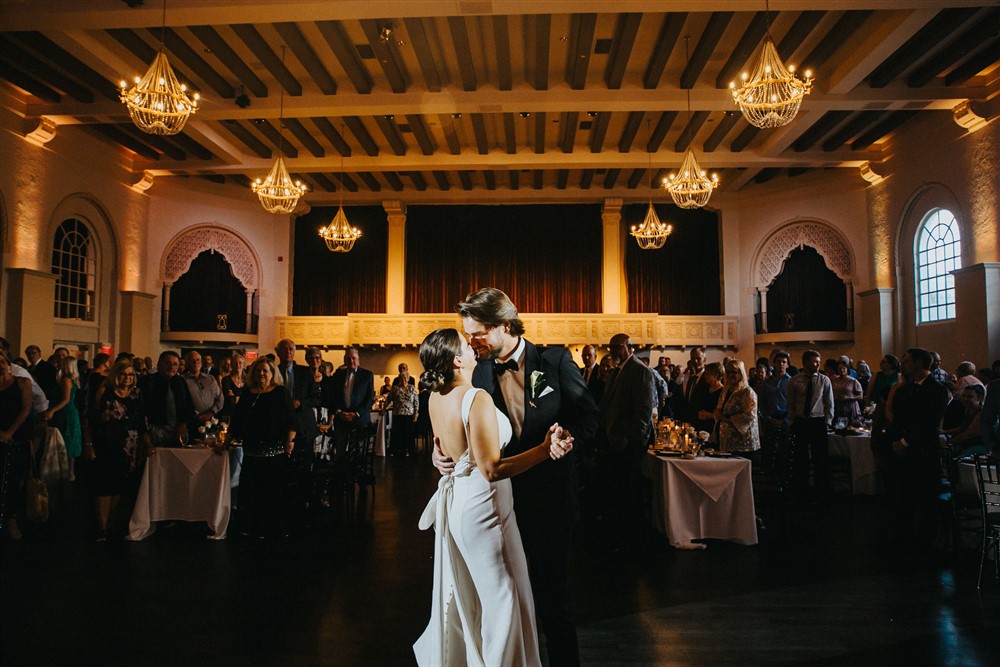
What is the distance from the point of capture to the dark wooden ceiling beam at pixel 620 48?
8.50 meters

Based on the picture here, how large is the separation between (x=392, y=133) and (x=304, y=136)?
1.75m

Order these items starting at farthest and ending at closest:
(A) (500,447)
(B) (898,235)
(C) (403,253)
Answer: (C) (403,253) < (B) (898,235) < (A) (500,447)

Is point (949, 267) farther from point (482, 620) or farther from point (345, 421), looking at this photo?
point (482, 620)

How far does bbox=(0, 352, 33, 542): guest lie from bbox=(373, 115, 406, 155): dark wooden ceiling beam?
827 centimetres

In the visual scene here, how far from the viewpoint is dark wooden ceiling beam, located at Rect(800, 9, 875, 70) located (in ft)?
28.1

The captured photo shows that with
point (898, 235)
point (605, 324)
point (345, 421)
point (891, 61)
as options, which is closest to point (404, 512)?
point (345, 421)

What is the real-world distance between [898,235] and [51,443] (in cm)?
1429

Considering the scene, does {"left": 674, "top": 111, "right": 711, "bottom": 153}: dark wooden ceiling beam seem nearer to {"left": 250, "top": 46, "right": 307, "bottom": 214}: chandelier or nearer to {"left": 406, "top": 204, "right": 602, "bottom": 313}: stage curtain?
{"left": 406, "top": 204, "right": 602, "bottom": 313}: stage curtain

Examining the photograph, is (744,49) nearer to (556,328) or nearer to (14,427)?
(556,328)

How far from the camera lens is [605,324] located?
15.9m

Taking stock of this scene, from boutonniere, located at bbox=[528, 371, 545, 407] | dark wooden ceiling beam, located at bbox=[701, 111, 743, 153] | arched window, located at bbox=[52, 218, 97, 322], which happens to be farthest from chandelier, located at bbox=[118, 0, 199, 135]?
dark wooden ceiling beam, located at bbox=[701, 111, 743, 153]

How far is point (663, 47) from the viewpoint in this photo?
916cm

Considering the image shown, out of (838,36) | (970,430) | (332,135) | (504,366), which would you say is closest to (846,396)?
(970,430)

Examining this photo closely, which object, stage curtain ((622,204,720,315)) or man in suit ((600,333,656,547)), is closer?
man in suit ((600,333,656,547))
